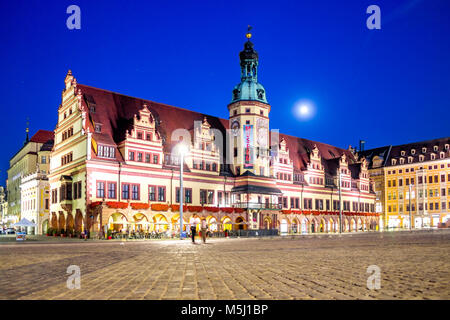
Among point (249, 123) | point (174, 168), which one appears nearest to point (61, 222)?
point (174, 168)

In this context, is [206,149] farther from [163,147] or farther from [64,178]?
[64,178]

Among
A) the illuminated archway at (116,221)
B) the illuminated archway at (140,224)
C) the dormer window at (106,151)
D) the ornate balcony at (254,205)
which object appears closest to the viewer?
the dormer window at (106,151)

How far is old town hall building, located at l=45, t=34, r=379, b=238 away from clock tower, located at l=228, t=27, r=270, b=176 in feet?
0.48

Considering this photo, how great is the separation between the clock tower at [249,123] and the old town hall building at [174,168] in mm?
145

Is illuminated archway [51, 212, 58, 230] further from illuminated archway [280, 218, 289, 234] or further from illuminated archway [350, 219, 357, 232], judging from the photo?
illuminated archway [350, 219, 357, 232]

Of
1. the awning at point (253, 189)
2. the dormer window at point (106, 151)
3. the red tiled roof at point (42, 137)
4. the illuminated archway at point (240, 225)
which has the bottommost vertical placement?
the illuminated archway at point (240, 225)

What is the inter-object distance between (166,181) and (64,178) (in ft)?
38.7

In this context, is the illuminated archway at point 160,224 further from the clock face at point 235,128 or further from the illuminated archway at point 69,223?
the clock face at point 235,128

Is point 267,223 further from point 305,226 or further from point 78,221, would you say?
point 78,221

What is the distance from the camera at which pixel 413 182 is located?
10375 centimetres

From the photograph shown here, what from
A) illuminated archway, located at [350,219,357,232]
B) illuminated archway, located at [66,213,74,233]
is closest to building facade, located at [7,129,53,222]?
illuminated archway, located at [66,213,74,233]

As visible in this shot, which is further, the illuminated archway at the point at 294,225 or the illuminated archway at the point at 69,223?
the illuminated archway at the point at 294,225

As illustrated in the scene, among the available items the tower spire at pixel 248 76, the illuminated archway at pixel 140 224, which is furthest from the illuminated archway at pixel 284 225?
the illuminated archway at pixel 140 224

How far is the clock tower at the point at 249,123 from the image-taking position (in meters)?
66.9
